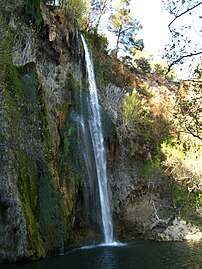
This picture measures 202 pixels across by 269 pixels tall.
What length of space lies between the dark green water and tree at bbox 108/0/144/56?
25.9 m

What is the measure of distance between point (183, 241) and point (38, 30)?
1555 centimetres

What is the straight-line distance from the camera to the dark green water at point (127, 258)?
12.6 meters

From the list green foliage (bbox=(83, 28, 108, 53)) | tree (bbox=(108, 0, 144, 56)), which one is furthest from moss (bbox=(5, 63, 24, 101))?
tree (bbox=(108, 0, 144, 56))

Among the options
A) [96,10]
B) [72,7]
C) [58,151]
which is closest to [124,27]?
[96,10]

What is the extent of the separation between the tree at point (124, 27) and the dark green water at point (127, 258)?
25932mm

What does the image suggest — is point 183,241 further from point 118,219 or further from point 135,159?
point 135,159

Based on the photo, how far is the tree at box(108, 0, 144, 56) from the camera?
36.7 m

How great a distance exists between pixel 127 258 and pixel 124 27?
30.5 meters

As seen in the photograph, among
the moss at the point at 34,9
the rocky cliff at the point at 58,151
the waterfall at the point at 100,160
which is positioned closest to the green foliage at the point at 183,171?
the rocky cliff at the point at 58,151

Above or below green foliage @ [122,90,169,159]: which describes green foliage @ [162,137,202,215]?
below

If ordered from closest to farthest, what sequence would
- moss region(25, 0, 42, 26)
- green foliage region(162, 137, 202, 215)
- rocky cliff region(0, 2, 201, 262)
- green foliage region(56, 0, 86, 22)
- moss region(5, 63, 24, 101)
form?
rocky cliff region(0, 2, 201, 262) → moss region(5, 63, 24, 101) → moss region(25, 0, 42, 26) → green foliage region(162, 137, 202, 215) → green foliage region(56, 0, 86, 22)

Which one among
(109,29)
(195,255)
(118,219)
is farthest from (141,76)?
(195,255)

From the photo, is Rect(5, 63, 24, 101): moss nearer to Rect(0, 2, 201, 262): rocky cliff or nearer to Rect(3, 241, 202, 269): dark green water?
Rect(0, 2, 201, 262): rocky cliff

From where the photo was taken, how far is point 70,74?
75.6ft
